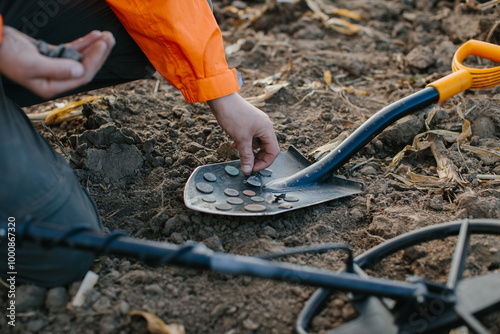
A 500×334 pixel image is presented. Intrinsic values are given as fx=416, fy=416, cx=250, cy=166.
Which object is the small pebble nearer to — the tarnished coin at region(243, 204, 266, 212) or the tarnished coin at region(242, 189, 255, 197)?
the tarnished coin at region(242, 189, 255, 197)

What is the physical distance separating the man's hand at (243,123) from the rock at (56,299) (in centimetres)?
76

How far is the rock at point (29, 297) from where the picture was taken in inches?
48.4

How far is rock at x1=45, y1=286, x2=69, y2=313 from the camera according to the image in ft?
4.04

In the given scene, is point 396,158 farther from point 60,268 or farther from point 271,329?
point 60,268

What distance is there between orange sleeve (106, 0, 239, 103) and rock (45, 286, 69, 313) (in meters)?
0.77

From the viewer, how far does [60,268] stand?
1260 millimetres

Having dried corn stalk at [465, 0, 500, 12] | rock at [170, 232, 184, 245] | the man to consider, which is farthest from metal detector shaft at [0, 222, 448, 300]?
dried corn stalk at [465, 0, 500, 12]

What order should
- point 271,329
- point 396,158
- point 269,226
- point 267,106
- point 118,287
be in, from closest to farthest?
point 271,329 < point 118,287 < point 269,226 < point 396,158 < point 267,106

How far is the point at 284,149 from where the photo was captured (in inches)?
79.8

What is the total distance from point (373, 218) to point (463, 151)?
0.68 meters

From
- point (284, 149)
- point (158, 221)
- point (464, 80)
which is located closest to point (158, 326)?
point (158, 221)

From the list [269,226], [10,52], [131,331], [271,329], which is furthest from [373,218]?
[10,52]

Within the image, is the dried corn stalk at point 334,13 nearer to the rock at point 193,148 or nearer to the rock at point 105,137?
the rock at point 193,148

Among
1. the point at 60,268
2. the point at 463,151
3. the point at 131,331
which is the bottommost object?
the point at 463,151
